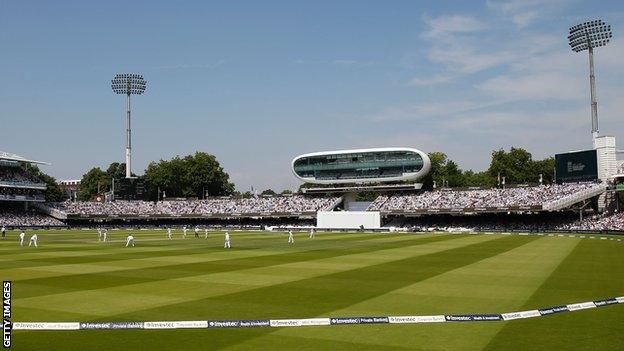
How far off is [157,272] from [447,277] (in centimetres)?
1249

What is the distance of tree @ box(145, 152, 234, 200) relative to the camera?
5266 inches

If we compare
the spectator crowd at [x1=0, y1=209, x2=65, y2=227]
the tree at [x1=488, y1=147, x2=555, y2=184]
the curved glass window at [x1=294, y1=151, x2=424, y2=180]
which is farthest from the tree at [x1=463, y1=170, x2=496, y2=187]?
the spectator crowd at [x1=0, y1=209, x2=65, y2=227]

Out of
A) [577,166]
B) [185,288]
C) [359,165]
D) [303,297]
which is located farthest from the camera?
[359,165]

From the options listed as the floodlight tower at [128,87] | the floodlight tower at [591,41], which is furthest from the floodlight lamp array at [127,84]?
the floodlight tower at [591,41]

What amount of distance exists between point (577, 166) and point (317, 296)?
224 ft

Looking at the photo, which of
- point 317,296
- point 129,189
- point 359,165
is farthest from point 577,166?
point 129,189

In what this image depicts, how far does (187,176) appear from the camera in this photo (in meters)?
133

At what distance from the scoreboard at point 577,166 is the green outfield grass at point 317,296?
45341 mm

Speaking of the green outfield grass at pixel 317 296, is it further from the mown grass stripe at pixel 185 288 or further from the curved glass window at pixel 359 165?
the curved glass window at pixel 359 165

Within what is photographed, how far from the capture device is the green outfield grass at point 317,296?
1147cm

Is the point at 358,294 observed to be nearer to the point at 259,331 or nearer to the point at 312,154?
the point at 259,331

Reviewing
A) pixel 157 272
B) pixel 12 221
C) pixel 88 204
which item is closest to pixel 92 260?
pixel 157 272

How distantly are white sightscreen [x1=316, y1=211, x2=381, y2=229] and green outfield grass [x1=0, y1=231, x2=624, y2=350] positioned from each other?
48427mm

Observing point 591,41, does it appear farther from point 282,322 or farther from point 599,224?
point 282,322
